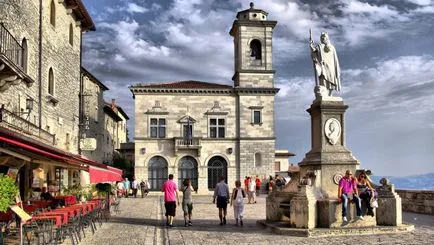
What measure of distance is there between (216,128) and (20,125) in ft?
97.2

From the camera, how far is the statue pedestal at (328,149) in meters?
14.3

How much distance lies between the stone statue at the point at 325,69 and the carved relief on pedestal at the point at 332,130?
861 millimetres

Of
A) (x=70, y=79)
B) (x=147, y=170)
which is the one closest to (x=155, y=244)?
(x=70, y=79)

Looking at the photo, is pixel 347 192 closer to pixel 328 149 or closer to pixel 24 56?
pixel 328 149

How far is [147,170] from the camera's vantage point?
46.6 metres

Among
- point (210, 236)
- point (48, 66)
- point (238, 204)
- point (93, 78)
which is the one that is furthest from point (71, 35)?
point (210, 236)

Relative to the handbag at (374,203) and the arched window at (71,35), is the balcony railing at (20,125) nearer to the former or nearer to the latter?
the arched window at (71,35)

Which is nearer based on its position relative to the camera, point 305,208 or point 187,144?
point 305,208

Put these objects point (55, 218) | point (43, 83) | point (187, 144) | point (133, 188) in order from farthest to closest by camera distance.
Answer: point (187, 144) < point (133, 188) < point (43, 83) < point (55, 218)

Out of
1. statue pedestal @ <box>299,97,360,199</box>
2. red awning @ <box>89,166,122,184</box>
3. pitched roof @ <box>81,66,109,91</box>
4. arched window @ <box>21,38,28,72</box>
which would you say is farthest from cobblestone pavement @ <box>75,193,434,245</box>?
pitched roof @ <box>81,66,109,91</box>

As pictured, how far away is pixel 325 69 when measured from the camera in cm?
1529

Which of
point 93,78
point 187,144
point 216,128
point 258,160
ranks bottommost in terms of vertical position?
point 258,160

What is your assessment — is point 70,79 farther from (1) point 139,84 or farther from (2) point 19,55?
(1) point 139,84

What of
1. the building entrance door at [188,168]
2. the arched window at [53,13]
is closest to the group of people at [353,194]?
the arched window at [53,13]
